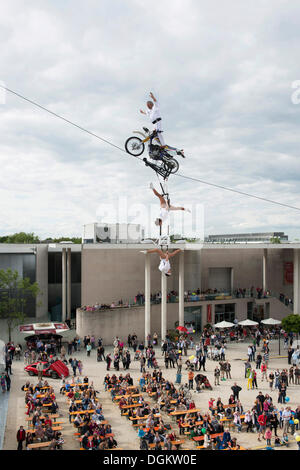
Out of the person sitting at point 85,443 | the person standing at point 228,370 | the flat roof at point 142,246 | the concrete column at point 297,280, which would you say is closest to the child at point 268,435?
the person sitting at point 85,443

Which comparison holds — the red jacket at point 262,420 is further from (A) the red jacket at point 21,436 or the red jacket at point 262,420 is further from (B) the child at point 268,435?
(A) the red jacket at point 21,436

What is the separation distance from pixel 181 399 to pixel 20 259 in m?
26.6

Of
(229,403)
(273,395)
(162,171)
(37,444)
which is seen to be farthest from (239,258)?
(37,444)

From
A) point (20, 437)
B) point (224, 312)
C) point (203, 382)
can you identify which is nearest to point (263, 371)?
point (203, 382)

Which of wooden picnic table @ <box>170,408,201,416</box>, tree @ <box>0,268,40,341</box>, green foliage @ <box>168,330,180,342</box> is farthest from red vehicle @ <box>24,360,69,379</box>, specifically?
green foliage @ <box>168,330,180,342</box>

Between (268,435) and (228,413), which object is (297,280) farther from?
(268,435)

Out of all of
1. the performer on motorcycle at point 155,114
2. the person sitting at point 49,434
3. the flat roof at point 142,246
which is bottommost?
the person sitting at point 49,434

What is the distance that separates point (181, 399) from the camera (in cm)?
1911

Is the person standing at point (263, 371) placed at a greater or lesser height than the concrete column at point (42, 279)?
lesser

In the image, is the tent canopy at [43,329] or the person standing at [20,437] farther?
the tent canopy at [43,329]

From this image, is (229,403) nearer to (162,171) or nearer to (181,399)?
(181,399)

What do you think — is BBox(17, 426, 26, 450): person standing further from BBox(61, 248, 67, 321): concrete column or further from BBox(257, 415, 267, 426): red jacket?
BBox(61, 248, 67, 321): concrete column

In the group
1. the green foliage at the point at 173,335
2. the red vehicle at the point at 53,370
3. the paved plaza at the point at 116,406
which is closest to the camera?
the paved plaza at the point at 116,406
